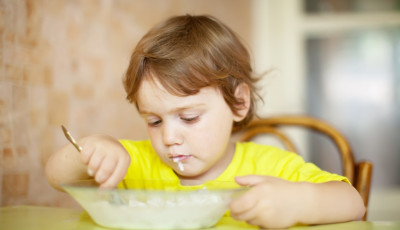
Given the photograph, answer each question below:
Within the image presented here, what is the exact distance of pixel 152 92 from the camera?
84cm

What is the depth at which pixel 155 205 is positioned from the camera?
0.57 m

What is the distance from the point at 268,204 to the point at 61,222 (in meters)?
0.32

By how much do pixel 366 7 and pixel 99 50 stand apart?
1.86 metres

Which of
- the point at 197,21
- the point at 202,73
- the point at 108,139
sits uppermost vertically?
the point at 197,21

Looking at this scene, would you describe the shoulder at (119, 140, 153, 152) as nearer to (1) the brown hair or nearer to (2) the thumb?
(1) the brown hair

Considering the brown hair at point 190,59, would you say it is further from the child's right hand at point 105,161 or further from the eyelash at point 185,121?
the child's right hand at point 105,161

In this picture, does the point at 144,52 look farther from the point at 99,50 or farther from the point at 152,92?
the point at 99,50

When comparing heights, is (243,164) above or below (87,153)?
below

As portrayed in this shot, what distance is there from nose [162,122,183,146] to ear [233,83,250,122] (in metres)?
0.21

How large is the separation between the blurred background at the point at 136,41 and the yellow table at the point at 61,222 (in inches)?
9.0

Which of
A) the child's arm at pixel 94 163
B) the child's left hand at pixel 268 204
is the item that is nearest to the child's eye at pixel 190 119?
the child's arm at pixel 94 163

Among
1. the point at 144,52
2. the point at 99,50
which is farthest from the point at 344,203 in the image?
the point at 99,50

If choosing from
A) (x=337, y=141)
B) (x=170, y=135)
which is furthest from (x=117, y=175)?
(x=337, y=141)

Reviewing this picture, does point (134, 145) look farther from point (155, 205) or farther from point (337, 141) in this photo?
point (337, 141)
